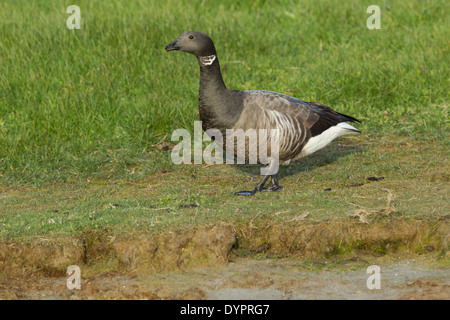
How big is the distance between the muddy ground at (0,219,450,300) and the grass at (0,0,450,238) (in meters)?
0.23

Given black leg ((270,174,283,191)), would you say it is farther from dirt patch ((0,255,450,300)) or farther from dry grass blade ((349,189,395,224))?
dirt patch ((0,255,450,300))

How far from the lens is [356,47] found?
34.2 feet

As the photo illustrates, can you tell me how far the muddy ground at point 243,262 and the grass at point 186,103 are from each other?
227 mm

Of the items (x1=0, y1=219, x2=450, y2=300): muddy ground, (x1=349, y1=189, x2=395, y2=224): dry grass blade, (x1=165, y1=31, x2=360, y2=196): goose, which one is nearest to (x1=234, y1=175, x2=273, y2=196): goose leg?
(x1=165, y1=31, x2=360, y2=196): goose

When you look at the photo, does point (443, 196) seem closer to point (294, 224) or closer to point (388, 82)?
point (294, 224)

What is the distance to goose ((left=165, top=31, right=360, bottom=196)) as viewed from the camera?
662 cm

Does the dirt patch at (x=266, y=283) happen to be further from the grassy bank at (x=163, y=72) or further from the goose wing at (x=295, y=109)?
the grassy bank at (x=163, y=72)

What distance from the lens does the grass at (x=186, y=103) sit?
6270 millimetres

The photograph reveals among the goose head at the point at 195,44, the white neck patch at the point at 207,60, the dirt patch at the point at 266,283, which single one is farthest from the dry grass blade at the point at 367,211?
the goose head at the point at 195,44

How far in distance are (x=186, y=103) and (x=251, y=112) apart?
2.32 meters

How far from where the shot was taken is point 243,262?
209 inches

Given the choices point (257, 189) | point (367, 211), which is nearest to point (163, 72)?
point (257, 189)
